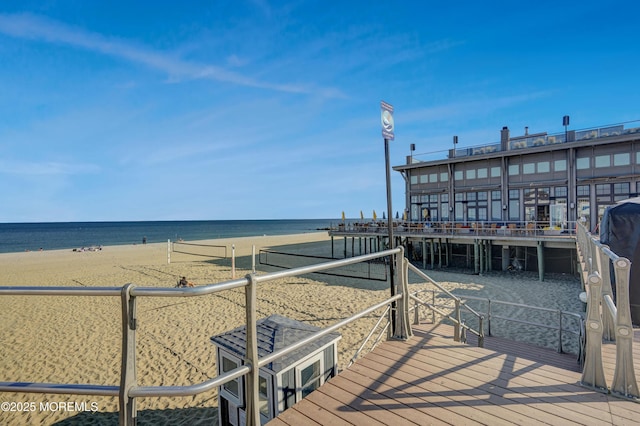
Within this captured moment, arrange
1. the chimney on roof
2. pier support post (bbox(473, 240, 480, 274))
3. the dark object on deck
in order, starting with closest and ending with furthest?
the dark object on deck, pier support post (bbox(473, 240, 480, 274)), the chimney on roof

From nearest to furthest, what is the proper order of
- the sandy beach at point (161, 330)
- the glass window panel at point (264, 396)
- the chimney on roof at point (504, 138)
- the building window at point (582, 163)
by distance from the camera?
the glass window panel at point (264, 396) < the sandy beach at point (161, 330) < the building window at point (582, 163) < the chimney on roof at point (504, 138)

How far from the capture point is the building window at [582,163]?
19000 millimetres

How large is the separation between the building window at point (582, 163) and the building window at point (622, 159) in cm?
118

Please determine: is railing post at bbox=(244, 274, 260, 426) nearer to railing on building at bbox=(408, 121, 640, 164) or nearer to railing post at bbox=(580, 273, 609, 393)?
railing post at bbox=(580, 273, 609, 393)

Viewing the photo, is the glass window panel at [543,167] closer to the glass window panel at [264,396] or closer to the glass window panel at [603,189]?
the glass window panel at [603,189]

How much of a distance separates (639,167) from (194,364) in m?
23.8

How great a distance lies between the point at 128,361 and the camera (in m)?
1.61

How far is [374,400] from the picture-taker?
2.48 m

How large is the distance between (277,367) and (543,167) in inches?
905

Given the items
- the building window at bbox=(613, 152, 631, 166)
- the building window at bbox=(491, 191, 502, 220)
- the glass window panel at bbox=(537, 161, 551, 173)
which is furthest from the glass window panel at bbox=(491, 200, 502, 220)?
the building window at bbox=(613, 152, 631, 166)

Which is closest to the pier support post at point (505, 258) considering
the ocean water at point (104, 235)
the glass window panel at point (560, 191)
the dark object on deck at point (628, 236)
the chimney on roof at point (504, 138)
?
the glass window panel at point (560, 191)

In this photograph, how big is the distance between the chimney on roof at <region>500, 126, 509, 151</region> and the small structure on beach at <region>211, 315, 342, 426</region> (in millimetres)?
22458

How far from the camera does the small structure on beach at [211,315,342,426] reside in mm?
3703

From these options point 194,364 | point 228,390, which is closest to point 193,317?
point 194,364
